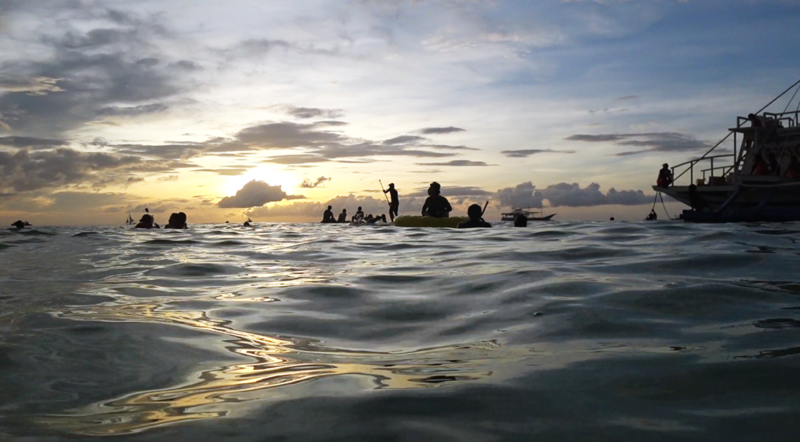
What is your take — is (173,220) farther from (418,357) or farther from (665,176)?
(665,176)

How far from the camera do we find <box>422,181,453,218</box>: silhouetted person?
60.0 feet

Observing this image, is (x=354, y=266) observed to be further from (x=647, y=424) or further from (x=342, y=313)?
(x=647, y=424)

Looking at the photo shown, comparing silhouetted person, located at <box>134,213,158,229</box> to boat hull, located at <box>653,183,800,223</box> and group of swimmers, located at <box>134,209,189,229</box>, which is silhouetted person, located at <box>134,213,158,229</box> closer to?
group of swimmers, located at <box>134,209,189,229</box>


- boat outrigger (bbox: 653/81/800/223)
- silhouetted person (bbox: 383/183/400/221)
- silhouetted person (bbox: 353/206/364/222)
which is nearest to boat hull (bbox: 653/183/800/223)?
boat outrigger (bbox: 653/81/800/223)

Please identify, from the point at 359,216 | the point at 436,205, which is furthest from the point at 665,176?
the point at 359,216

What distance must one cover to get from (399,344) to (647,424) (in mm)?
1513

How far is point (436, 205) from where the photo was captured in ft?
60.5

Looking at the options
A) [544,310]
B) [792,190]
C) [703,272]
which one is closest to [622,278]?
[703,272]

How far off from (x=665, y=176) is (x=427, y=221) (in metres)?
16.0

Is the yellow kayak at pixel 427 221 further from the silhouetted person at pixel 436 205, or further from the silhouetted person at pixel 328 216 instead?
the silhouetted person at pixel 328 216

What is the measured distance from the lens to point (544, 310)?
3551mm

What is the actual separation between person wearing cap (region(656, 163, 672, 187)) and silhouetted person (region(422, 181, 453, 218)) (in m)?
14.7

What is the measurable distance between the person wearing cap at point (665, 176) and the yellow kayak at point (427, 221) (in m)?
15.3

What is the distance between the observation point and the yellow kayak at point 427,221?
16938mm
